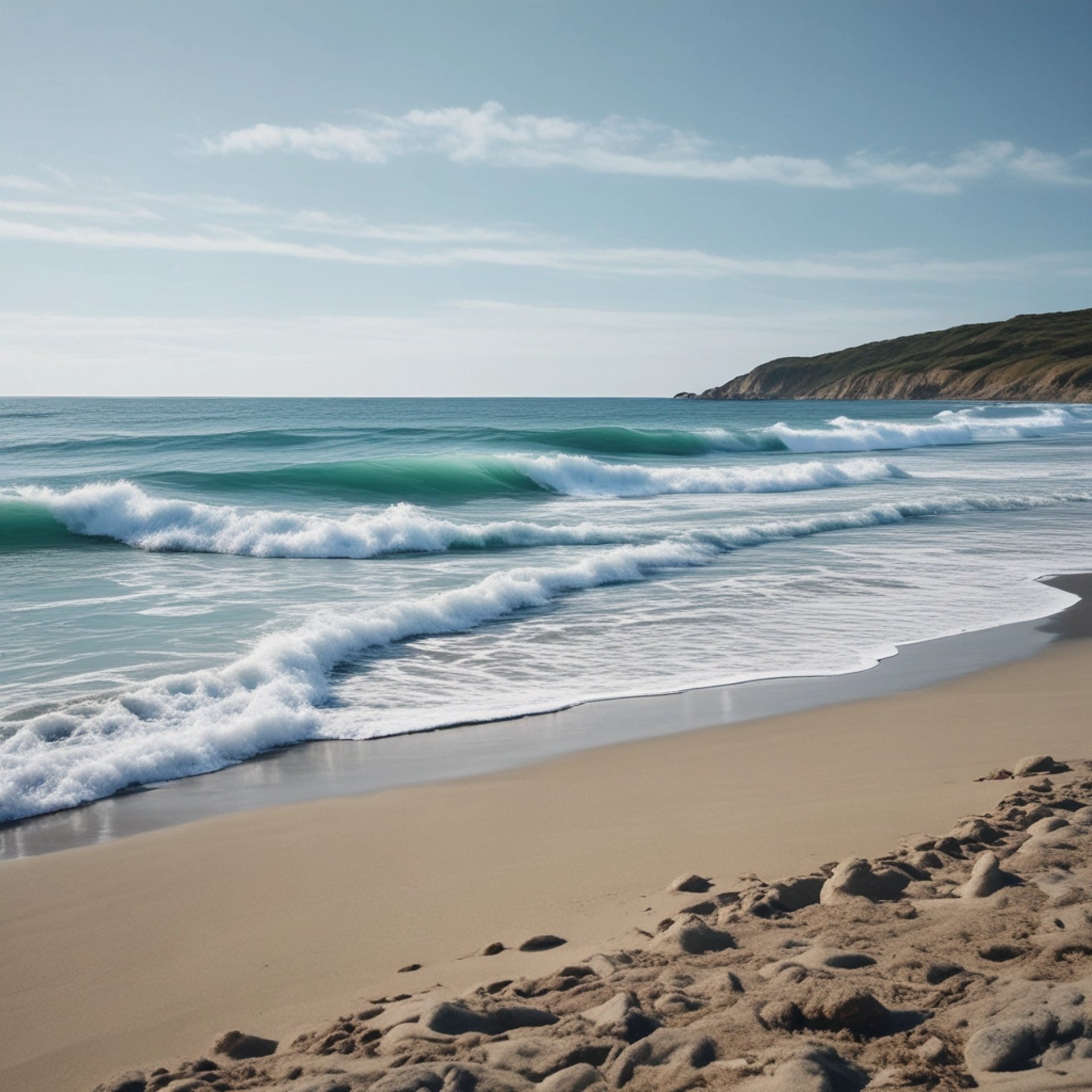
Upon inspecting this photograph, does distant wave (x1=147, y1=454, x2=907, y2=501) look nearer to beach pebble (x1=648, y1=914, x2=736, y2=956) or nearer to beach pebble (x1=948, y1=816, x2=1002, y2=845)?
beach pebble (x1=948, y1=816, x2=1002, y2=845)

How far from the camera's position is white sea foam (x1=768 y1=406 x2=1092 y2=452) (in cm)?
4625

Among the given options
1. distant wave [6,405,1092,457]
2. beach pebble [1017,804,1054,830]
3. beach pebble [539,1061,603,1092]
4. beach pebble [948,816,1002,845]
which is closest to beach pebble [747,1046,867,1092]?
beach pebble [539,1061,603,1092]

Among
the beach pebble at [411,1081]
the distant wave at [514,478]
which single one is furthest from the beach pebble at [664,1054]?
the distant wave at [514,478]

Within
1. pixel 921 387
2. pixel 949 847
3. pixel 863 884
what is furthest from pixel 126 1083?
pixel 921 387

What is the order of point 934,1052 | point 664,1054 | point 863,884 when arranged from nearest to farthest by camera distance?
point 934,1052 < point 664,1054 < point 863,884

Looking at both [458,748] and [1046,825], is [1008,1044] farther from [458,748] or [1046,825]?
[458,748]

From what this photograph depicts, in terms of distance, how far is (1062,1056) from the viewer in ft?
6.97

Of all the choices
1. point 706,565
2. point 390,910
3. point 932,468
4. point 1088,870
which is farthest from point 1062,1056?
point 932,468

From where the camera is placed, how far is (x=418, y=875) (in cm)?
388

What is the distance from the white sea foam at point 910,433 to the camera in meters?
46.2

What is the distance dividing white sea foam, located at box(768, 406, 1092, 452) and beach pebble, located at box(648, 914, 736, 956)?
42997 millimetres

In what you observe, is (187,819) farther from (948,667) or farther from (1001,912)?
(948,667)

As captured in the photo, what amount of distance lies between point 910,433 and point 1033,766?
48.6 meters

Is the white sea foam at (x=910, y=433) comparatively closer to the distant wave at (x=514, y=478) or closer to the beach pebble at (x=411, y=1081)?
the distant wave at (x=514, y=478)
